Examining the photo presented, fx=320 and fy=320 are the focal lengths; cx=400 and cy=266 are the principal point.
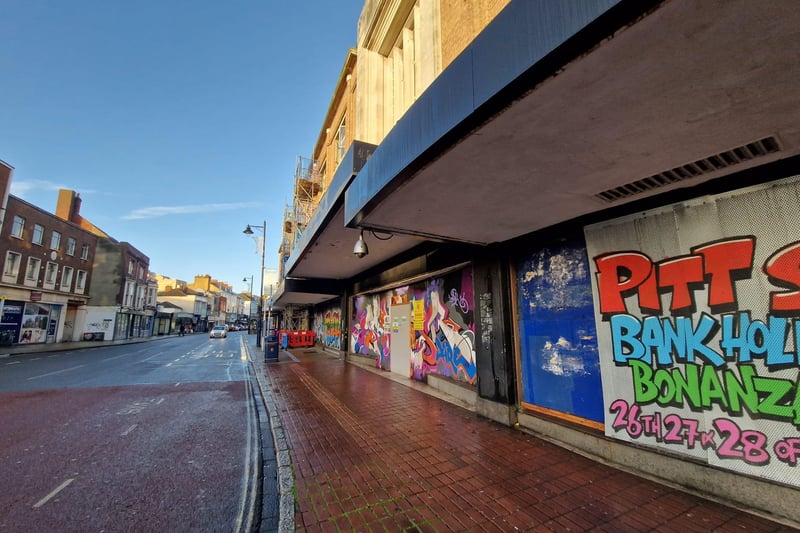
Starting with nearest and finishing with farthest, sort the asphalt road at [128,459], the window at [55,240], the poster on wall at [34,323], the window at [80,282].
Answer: the asphalt road at [128,459]
the poster on wall at [34,323]
the window at [55,240]
the window at [80,282]

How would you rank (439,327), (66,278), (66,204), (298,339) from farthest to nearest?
(66,204), (66,278), (298,339), (439,327)

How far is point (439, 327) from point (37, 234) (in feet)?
109

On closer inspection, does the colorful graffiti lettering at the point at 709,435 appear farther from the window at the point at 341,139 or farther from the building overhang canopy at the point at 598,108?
the window at the point at 341,139

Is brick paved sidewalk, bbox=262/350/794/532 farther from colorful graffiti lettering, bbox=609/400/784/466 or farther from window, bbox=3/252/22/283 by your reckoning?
window, bbox=3/252/22/283

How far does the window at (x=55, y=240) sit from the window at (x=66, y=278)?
2058 mm

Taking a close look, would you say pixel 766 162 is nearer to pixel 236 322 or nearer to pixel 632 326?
pixel 632 326

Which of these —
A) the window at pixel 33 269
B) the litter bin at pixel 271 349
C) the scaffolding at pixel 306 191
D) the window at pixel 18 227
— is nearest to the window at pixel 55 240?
the window at pixel 33 269

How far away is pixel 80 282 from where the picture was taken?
29.5m

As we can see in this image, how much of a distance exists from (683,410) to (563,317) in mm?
1739

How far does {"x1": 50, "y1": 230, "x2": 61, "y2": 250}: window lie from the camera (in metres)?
25.9

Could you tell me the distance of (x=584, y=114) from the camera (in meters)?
2.33

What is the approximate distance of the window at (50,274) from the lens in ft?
82.8

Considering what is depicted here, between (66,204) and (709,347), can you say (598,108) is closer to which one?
(709,347)

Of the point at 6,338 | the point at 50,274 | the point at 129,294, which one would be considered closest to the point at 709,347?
the point at 6,338
